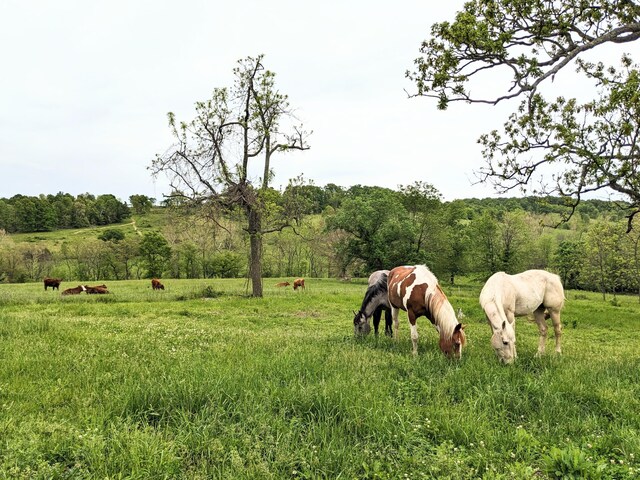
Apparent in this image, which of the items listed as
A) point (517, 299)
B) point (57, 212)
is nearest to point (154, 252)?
point (517, 299)

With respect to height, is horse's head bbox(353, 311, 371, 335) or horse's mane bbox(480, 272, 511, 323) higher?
horse's mane bbox(480, 272, 511, 323)

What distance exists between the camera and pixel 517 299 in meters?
9.02

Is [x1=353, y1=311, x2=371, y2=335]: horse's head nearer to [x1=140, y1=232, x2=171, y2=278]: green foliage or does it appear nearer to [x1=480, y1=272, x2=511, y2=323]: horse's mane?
[x1=480, y1=272, x2=511, y2=323]: horse's mane

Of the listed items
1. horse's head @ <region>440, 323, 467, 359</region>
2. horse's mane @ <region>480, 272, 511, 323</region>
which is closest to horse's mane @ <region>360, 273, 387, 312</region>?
horse's mane @ <region>480, 272, 511, 323</region>

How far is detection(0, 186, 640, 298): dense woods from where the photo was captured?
44488 mm

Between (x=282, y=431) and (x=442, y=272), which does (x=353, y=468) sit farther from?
(x=442, y=272)

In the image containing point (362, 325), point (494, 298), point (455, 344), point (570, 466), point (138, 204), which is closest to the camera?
point (570, 466)

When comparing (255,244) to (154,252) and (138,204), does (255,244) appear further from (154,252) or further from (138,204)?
(138,204)

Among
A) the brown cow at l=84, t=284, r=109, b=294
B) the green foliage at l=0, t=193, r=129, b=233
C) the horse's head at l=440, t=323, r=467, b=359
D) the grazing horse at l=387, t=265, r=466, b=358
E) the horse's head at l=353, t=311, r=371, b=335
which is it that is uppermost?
the green foliage at l=0, t=193, r=129, b=233

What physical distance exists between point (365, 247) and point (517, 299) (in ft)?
149

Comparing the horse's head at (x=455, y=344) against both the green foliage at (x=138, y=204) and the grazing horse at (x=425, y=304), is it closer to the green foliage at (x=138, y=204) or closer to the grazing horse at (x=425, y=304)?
the grazing horse at (x=425, y=304)

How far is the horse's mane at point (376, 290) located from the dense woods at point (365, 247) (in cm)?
1425

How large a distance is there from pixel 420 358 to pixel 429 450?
11.3 ft

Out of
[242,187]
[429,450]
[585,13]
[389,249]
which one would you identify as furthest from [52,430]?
[389,249]
